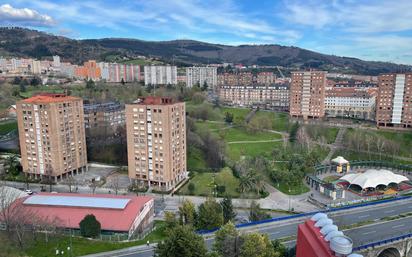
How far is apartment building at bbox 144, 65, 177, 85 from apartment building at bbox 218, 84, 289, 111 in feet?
111

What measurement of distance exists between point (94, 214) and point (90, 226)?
2923 mm

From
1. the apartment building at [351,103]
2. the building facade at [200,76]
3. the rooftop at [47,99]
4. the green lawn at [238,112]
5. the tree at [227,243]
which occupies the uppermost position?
the building facade at [200,76]

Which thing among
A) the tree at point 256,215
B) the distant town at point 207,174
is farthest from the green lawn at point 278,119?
the tree at point 256,215

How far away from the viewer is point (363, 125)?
8950cm

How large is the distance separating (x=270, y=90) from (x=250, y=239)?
9961cm

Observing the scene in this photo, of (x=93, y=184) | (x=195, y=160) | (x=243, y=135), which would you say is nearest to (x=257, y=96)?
(x=243, y=135)

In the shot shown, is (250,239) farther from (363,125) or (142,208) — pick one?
(363,125)

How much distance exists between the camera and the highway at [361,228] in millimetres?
34281

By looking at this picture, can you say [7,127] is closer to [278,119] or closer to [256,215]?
[256,215]

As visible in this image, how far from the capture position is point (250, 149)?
7850cm

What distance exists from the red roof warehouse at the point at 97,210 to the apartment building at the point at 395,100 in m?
70.2

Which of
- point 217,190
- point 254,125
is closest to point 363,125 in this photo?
point 254,125

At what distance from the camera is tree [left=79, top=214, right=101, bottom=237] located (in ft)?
119

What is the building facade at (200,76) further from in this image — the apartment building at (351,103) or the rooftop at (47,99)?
the rooftop at (47,99)
